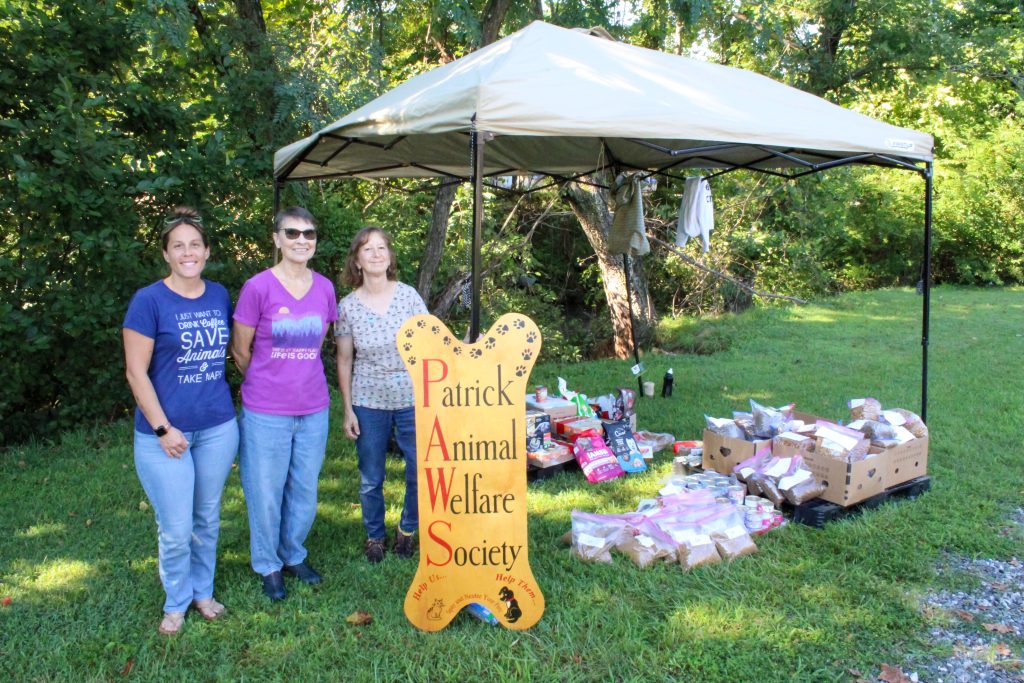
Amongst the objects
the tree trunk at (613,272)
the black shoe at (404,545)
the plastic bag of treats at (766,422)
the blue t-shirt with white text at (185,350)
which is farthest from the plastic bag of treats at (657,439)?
the tree trunk at (613,272)

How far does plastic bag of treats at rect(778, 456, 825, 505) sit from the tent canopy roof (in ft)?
6.05

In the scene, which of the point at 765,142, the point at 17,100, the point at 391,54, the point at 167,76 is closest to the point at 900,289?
the point at 391,54

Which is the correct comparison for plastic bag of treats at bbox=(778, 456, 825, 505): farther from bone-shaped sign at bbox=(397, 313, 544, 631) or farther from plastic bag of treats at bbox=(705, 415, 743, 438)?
bone-shaped sign at bbox=(397, 313, 544, 631)

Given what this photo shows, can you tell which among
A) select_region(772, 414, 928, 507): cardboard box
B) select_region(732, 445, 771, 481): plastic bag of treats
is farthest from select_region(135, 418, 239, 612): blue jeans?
select_region(772, 414, 928, 507): cardboard box

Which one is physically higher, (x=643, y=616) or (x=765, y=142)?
(x=765, y=142)

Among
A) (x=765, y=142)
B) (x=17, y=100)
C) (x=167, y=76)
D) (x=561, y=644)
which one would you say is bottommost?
(x=561, y=644)

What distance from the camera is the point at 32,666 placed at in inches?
112

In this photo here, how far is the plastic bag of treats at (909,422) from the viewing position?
15.1 ft

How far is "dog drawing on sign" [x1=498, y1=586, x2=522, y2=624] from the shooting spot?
3.10m

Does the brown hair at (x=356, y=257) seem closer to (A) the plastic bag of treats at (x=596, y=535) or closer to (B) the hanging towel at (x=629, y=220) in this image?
(A) the plastic bag of treats at (x=596, y=535)

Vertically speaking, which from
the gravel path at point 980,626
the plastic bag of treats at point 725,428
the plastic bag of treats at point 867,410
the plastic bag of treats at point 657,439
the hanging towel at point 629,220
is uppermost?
the hanging towel at point 629,220

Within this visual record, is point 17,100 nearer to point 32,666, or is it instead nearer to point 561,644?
point 32,666

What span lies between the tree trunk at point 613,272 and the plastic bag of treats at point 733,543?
5.63 m

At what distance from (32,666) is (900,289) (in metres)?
16.8
